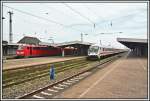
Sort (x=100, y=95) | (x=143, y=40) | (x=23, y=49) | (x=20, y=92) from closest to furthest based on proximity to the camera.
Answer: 1. (x=100, y=95)
2. (x=20, y=92)
3. (x=23, y=49)
4. (x=143, y=40)

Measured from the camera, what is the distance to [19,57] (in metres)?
45.6

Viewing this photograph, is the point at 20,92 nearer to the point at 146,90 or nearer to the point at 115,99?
the point at 115,99

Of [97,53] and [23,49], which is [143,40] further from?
[23,49]

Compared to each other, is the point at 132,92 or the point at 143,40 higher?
the point at 143,40

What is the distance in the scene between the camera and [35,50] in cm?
5025

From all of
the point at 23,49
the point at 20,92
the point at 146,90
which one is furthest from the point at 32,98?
the point at 23,49

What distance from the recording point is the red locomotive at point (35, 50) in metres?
45.0

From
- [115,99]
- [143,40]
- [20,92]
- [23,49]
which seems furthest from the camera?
[143,40]

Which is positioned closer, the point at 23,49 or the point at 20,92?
the point at 20,92

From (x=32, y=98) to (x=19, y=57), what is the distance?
36.4 meters

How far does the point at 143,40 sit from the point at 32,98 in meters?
42.1

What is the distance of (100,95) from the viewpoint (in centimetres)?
1081

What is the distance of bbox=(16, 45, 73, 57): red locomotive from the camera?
45.0 metres

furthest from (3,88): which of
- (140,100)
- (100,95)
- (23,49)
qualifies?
(23,49)
